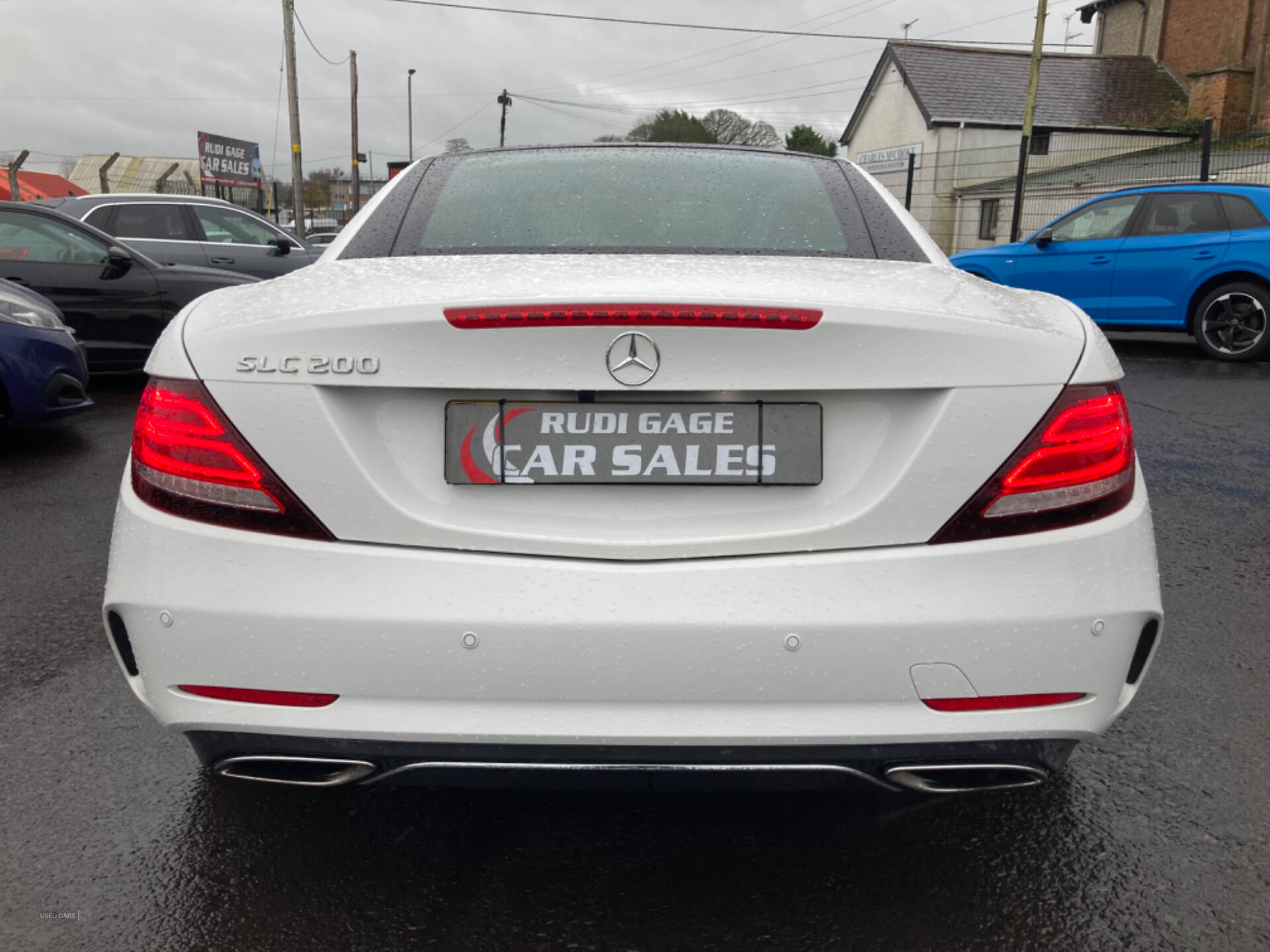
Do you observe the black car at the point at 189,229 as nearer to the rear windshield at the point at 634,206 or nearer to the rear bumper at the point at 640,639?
the rear windshield at the point at 634,206

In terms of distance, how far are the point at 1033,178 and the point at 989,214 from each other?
6255mm

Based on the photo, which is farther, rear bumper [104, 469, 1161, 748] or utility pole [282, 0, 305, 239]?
utility pole [282, 0, 305, 239]

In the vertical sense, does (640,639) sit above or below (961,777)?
above

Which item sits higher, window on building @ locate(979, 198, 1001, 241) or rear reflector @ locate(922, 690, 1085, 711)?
rear reflector @ locate(922, 690, 1085, 711)

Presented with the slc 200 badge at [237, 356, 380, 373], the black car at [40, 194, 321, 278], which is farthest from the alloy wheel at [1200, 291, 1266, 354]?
the slc 200 badge at [237, 356, 380, 373]

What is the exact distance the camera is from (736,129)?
269ft

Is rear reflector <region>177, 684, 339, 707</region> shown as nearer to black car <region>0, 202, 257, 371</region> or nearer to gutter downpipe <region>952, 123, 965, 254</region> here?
black car <region>0, 202, 257, 371</region>

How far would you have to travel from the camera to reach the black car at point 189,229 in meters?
11.9

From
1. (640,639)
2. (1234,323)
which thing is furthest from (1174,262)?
(640,639)

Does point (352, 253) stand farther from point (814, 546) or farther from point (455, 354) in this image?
point (814, 546)

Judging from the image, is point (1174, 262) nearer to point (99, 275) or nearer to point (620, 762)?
point (99, 275)

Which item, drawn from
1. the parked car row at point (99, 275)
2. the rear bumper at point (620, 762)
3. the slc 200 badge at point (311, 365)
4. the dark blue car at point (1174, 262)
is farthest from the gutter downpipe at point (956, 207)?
the slc 200 badge at point (311, 365)

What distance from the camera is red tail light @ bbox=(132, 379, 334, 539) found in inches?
73.2

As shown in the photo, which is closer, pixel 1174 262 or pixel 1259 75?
pixel 1174 262
